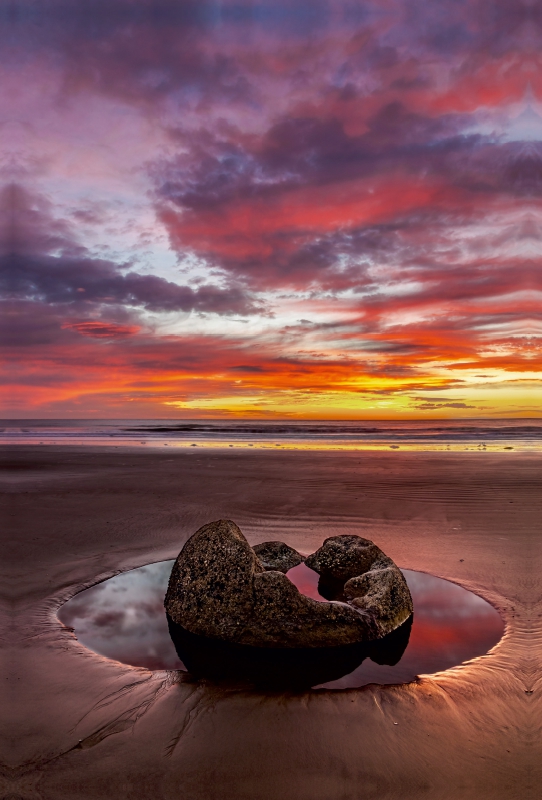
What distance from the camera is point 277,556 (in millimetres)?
6086

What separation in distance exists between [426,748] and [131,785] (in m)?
1.64

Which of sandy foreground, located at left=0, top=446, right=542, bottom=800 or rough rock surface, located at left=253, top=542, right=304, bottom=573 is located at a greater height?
rough rock surface, located at left=253, top=542, right=304, bottom=573

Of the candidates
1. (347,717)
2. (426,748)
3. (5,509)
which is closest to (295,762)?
(347,717)

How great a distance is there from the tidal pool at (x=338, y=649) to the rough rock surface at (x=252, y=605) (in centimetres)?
14

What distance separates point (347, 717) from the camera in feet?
10.4

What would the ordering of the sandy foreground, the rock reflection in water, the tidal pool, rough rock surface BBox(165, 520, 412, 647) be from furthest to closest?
rough rock surface BBox(165, 520, 412, 647)
the tidal pool
the rock reflection in water
the sandy foreground

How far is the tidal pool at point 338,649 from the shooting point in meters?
3.79

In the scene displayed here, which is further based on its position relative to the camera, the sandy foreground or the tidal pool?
the tidal pool

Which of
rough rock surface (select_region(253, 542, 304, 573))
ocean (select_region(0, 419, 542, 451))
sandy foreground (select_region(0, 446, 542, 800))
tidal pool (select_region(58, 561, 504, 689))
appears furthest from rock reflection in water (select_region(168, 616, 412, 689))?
ocean (select_region(0, 419, 542, 451))

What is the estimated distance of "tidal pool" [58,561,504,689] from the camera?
3789 millimetres

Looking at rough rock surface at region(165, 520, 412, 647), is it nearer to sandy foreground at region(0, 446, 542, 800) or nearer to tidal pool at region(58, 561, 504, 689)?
tidal pool at region(58, 561, 504, 689)

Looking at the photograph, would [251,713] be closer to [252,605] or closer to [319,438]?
[252,605]

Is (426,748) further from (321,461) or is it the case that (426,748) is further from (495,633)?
(321,461)

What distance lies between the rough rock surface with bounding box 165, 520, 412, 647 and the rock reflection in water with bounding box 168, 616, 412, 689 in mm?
60
